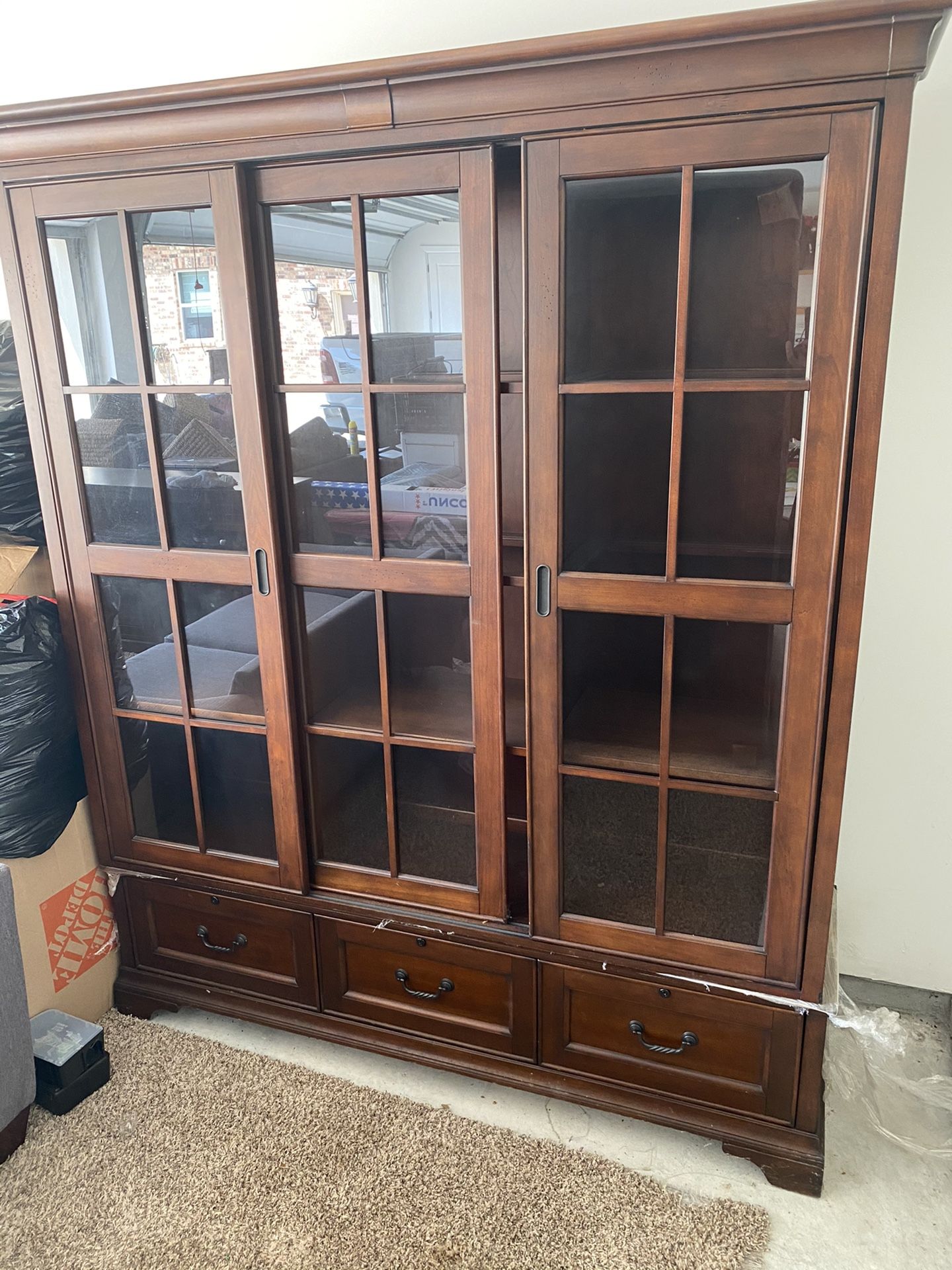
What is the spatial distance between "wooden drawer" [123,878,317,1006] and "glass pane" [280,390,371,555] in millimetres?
814

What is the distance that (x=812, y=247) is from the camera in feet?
4.17

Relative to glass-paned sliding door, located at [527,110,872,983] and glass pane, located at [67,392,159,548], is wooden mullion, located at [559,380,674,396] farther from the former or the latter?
glass pane, located at [67,392,159,548]

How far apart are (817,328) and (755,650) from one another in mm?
496

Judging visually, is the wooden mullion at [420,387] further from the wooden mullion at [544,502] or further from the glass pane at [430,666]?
the glass pane at [430,666]

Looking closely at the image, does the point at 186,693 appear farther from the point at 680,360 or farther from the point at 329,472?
the point at 680,360

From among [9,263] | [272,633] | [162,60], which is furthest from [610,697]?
[162,60]

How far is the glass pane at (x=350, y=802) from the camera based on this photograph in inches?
70.4

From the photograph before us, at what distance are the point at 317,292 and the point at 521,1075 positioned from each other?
1540 mm

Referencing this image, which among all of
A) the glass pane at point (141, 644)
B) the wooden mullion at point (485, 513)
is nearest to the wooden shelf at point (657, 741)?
the wooden mullion at point (485, 513)

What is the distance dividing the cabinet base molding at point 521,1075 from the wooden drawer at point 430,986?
37 millimetres

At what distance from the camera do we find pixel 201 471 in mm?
1710

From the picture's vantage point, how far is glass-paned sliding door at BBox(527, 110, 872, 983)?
1.30m

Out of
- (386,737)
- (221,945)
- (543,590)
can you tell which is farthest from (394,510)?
(221,945)

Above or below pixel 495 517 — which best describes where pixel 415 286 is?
above
